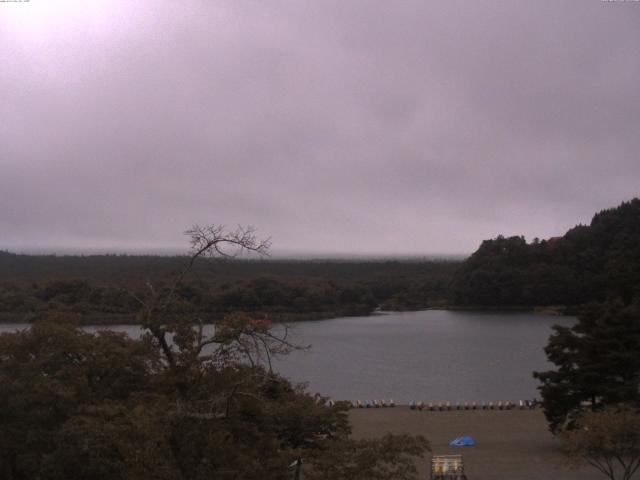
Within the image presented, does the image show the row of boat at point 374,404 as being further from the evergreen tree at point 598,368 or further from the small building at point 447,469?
the small building at point 447,469

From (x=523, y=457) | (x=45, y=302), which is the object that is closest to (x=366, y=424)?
(x=523, y=457)

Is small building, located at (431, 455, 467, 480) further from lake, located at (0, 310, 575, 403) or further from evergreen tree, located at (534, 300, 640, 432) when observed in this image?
lake, located at (0, 310, 575, 403)

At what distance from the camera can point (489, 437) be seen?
16547mm

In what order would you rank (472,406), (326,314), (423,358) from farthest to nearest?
(326,314), (423,358), (472,406)

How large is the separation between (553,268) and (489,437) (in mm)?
43961

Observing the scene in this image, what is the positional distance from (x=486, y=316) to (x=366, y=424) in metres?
37.9

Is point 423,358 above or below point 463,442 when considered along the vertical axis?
below

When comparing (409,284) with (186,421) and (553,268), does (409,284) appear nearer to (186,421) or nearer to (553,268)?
(553,268)

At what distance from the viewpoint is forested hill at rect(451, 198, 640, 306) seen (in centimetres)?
5594

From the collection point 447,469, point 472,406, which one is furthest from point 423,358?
point 447,469

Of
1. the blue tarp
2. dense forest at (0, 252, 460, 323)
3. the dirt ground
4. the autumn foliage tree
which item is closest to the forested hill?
dense forest at (0, 252, 460, 323)

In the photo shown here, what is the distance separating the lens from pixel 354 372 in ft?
97.7

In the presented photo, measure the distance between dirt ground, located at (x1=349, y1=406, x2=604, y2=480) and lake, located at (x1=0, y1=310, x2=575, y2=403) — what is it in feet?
10.2

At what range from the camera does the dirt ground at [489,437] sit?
41.6ft
